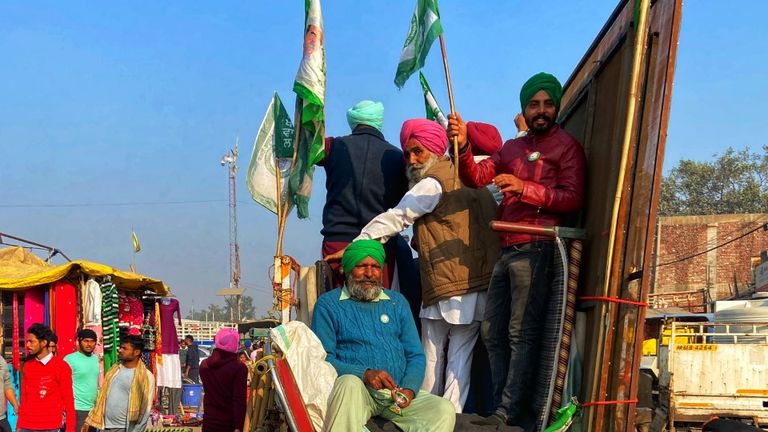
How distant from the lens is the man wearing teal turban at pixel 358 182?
213 inches

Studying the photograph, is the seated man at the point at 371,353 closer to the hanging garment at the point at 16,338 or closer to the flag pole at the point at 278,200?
the flag pole at the point at 278,200

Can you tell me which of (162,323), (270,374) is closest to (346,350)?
(270,374)

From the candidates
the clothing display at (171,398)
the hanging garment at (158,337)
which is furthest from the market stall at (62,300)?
the clothing display at (171,398)

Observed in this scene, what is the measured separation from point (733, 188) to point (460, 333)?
46.0 m

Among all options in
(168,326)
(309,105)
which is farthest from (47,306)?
(309,105)

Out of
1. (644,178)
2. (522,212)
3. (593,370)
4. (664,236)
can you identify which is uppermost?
(644,178)

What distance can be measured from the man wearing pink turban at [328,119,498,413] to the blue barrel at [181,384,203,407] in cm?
1375

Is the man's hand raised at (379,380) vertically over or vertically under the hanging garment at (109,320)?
over

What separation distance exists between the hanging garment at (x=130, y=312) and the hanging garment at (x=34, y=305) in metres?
1.51

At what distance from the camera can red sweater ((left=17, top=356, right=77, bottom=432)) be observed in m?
7.15

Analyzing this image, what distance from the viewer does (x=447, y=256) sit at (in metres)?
4.69

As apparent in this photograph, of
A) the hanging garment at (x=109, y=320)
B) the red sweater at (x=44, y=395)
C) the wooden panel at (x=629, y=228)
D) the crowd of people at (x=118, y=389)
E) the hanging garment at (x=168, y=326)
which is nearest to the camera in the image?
the wooden panel at (x=629, y=228)

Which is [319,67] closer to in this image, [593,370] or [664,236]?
[593,370]

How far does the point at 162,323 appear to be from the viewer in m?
15.6
